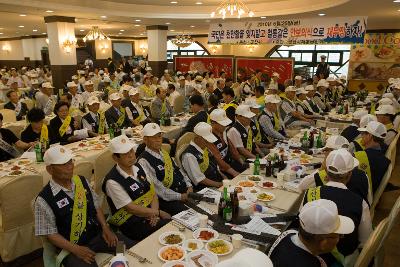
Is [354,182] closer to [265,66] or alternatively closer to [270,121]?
[270,121]

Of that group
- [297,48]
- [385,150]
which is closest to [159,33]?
[297,48]

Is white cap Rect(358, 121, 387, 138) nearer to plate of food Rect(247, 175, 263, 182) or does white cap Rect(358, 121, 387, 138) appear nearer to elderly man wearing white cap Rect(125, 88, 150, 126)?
plate of food Rect(247, 175, 263, 182)

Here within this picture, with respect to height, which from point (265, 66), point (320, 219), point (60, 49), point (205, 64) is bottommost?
point (320, 219)

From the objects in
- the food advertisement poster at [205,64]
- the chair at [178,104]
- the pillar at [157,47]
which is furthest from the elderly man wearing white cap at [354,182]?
the pillar at [157,47]

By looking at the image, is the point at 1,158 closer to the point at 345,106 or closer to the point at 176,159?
the point at 176,159

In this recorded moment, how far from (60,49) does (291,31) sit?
27.0 feet

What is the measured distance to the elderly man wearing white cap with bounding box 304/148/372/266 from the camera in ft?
8.29

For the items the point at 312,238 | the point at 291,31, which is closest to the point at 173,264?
the point at 312,238

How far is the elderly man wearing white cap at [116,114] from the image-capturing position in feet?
21.2

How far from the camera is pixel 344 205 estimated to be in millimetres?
2531

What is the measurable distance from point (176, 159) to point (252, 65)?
11.1 m

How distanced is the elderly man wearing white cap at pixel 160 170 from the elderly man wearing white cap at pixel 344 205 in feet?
5.21

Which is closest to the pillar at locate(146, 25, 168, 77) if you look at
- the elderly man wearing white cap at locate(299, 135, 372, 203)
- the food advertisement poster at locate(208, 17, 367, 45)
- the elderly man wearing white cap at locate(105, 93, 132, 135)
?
the food advertisement poster at locate(208, 17, 367, 45)

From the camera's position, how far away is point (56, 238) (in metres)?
2.71
